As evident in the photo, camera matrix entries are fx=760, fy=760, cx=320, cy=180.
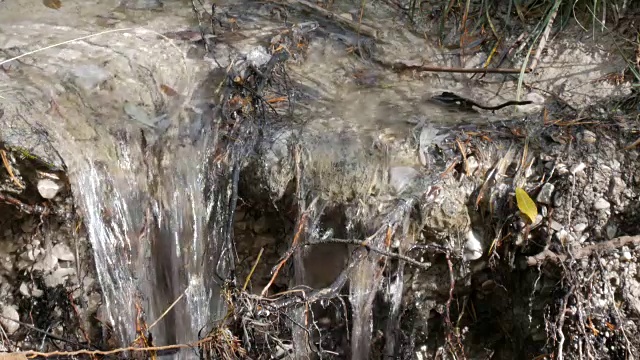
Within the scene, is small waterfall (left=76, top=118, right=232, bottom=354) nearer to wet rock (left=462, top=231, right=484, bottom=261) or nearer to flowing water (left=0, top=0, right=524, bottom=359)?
flowing water (left=0, top=0, right=524, bottom=359)

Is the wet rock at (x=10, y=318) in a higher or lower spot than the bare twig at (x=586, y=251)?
lower

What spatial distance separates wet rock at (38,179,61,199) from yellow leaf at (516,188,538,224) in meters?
1.58

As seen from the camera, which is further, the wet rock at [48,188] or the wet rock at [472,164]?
the wet rock at [472,164]

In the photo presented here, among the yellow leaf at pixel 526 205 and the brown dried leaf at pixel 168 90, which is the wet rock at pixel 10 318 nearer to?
the brown dried leaf at pixel 168 90

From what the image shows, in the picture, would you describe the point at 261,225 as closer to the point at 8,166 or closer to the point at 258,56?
the point at 258,56

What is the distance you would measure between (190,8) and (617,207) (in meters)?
2.08

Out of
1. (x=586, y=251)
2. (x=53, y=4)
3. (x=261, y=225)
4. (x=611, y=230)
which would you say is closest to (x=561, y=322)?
(x=586, y=251)

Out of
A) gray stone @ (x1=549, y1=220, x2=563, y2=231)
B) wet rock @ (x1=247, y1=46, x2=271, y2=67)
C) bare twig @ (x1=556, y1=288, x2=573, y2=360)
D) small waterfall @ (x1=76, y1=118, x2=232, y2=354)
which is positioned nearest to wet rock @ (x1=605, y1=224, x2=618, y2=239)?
gray stone @ (x1=549, y1=220, x2=563, y2=231)

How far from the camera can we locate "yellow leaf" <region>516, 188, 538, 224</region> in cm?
262

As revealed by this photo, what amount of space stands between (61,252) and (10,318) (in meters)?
0.29

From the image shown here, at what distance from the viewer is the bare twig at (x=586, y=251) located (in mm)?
2594

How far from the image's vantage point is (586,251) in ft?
8.57

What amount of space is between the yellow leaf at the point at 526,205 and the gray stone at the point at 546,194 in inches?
2.3

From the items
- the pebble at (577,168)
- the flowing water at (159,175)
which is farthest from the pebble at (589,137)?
the flowing water at (159,175)
